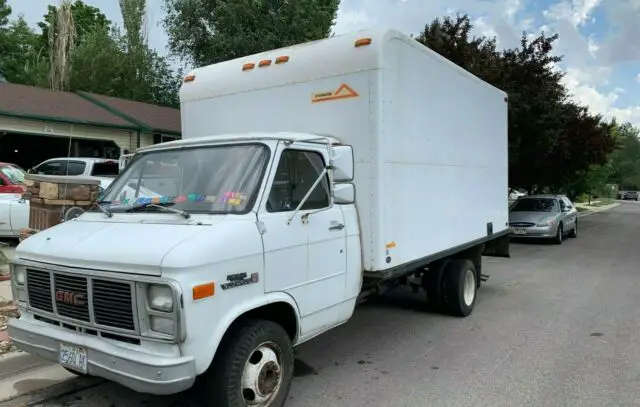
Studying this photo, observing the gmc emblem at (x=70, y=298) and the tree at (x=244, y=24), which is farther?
the tree at (x=244, y=24)

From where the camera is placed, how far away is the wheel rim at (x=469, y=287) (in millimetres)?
7232

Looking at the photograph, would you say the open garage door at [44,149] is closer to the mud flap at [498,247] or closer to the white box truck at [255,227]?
the mud flap at [498,247]

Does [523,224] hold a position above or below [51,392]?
above

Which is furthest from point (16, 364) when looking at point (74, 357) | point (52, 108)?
point (52, 108)

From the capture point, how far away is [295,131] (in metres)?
5.30

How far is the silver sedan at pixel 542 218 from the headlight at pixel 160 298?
1422cm

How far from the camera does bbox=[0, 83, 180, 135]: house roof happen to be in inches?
703

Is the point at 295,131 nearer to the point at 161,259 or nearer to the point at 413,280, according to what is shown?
the point at 161,259

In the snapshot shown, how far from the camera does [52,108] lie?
18938mm

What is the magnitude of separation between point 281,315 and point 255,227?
852 mm

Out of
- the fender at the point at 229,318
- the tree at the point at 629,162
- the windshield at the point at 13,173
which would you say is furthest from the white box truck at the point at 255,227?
the tree at the point at 629,162

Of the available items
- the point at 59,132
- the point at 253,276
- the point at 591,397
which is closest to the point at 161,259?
the point at 253,276

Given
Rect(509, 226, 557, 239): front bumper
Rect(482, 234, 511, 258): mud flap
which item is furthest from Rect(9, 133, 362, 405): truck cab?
Rect(509, 226, 557, 239): front bumper

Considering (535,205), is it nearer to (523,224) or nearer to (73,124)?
(523,224)
